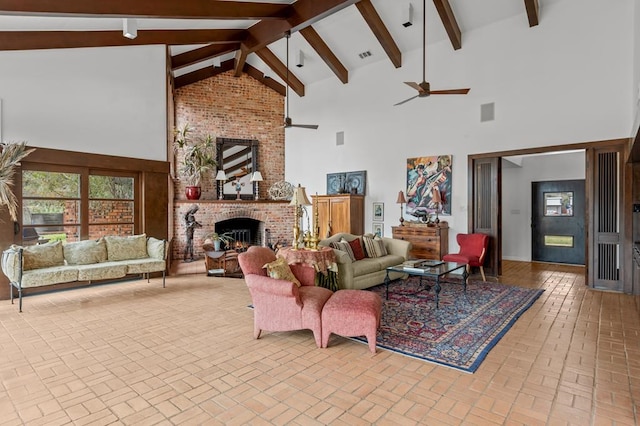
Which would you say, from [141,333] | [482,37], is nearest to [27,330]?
[141,333]


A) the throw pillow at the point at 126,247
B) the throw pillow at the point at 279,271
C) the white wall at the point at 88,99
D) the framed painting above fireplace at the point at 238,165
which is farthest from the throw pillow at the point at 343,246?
the framed painting above fireplace at the point at 238,165

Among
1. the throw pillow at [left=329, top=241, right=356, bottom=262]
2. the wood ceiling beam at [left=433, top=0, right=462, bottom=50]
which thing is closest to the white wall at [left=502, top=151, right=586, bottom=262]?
the wood ceiling beam at [left=433, top=0, right=462, bottom=50]

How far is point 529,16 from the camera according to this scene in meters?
6.33

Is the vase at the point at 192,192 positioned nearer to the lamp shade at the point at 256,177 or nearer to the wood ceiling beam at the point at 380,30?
the lamp shade at the point at 256,177

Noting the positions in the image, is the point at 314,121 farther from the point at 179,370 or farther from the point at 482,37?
the point at 179,370

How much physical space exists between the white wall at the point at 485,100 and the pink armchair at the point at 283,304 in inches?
194

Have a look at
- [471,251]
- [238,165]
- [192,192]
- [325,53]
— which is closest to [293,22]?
[325,53]

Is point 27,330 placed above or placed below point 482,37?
below

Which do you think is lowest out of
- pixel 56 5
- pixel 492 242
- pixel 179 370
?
pixel 179 370

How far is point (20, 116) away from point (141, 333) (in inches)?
157

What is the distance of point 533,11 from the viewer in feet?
20.4

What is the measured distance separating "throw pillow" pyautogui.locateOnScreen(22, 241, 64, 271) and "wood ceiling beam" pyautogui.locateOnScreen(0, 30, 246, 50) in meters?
2.94

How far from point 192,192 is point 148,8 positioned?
4963 millimetres

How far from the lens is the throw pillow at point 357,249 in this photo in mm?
5984
